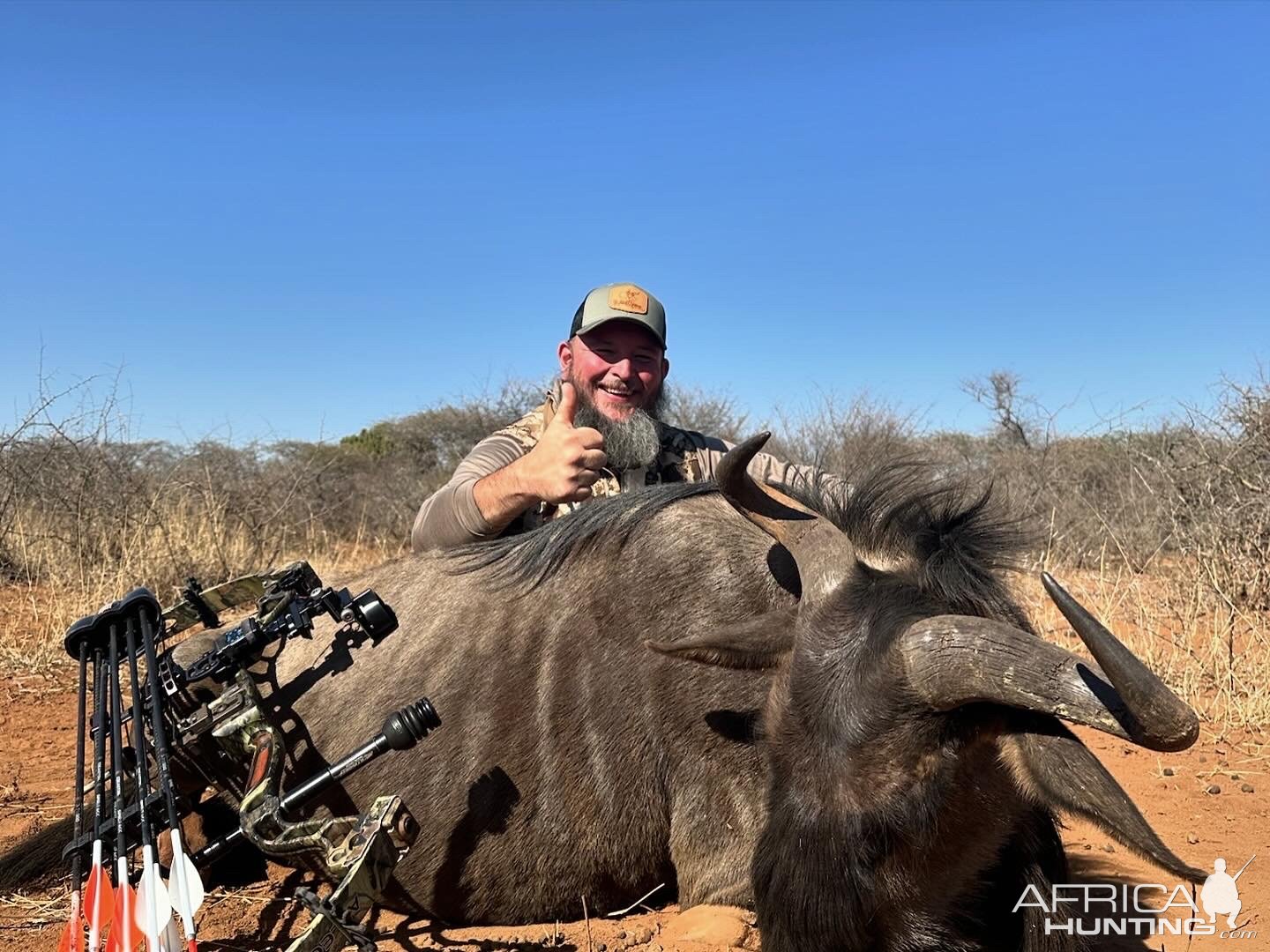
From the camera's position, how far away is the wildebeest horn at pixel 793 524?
2.36 m

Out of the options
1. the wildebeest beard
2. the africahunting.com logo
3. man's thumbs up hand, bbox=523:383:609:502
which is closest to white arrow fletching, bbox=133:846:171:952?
man's thumbs up hand, bbox=523:383:609:502

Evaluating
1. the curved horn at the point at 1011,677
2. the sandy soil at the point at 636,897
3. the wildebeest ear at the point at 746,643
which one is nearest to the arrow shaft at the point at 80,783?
the sandy soil at the point at 636,897

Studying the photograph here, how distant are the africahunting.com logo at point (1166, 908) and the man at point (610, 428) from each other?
6.05 ft

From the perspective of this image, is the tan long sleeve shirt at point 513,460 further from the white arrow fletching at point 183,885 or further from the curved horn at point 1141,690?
the curved horn at point 1141,690

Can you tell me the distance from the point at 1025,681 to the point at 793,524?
2.92ft

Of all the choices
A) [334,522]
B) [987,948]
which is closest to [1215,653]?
[987,948]

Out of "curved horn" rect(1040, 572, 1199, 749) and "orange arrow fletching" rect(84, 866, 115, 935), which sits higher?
"curved horn" rect(1040, 572, 1199, 749)

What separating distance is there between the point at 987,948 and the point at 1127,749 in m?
2.99

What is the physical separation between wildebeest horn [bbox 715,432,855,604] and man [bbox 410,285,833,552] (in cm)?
137

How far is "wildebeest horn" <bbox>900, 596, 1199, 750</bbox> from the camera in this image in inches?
63.6

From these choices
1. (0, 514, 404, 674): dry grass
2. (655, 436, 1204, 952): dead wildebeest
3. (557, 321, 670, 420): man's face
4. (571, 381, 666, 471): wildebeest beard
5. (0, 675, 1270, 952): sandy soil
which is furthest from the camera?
(0, 514, 404, 674): dry grass

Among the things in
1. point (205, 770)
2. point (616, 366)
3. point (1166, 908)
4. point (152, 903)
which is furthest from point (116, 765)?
point (1166, 908)

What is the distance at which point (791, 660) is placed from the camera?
90.9 inches

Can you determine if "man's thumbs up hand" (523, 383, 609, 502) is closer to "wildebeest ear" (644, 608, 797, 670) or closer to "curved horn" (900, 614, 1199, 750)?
"wildebeest ear" (644, 608, 797, 670)
